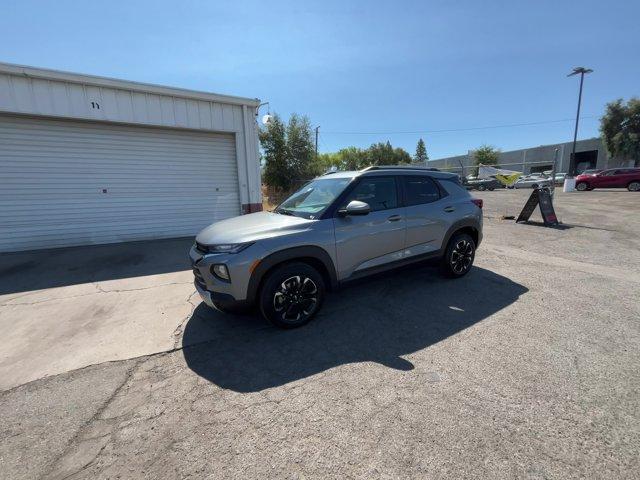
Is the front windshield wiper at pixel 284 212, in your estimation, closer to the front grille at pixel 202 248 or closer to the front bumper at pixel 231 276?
the front bumper at pixel 231 276

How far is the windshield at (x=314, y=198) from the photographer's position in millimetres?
3721

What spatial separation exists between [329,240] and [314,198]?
83 cm

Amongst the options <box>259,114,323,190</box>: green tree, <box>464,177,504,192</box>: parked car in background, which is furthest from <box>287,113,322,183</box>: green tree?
<box>464,177,504,192</box>: parked car in background

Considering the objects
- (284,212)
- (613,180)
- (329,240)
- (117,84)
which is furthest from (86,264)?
(613,180)

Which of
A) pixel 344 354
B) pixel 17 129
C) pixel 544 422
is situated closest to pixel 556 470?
pixel 544 422

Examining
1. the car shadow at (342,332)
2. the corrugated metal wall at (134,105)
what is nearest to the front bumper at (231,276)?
the car shadow at (342,332)

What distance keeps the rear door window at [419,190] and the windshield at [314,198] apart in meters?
0.95

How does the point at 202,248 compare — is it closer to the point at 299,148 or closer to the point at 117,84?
the point at 117,84

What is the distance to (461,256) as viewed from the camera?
4840 millimetres

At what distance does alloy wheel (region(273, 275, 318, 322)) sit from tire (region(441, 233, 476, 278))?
7.86 feet

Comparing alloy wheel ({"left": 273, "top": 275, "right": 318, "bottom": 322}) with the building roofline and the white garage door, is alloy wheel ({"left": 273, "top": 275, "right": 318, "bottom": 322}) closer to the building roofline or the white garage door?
the white garage door

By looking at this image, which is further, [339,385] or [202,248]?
[202,248]

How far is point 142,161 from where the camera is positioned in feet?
27.7

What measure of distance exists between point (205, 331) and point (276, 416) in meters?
1.65
